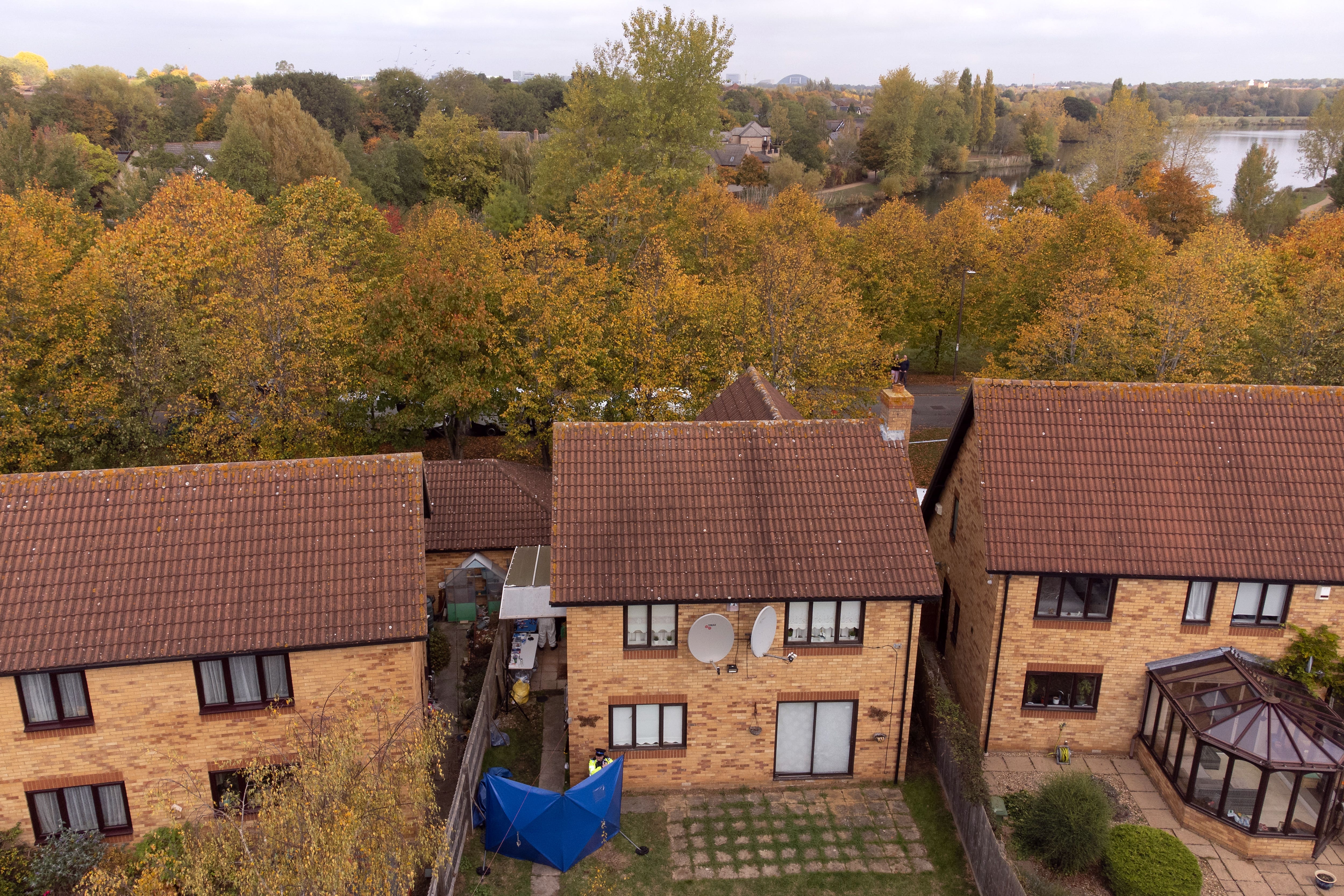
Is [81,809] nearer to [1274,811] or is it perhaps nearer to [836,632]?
[836,632]

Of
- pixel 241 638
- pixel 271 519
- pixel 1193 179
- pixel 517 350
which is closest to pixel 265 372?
pixel 517 350

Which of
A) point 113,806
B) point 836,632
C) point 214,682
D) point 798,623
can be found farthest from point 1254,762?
point 113,806

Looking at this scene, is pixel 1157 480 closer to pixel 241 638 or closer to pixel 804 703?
pixel 804 703

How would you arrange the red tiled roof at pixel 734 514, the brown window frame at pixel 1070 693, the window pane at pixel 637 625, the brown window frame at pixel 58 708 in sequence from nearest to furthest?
the brown window frame at pixel 58 708, the red tiled roof at pixel 734 514, the window pane at pixel 637 625, the brown window frame at pixel 1070 693

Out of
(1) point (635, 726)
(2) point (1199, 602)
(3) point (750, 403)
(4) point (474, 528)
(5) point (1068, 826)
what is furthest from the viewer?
(4) point (474, 528)

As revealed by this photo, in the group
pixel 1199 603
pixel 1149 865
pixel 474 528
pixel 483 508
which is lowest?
pixel 1149 865

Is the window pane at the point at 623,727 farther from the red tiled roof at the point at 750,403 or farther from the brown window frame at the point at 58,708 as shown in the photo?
the brown window frame at the point at 58,708

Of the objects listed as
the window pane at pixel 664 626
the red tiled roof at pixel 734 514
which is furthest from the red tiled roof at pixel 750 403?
the window pane at pixel 664 626
